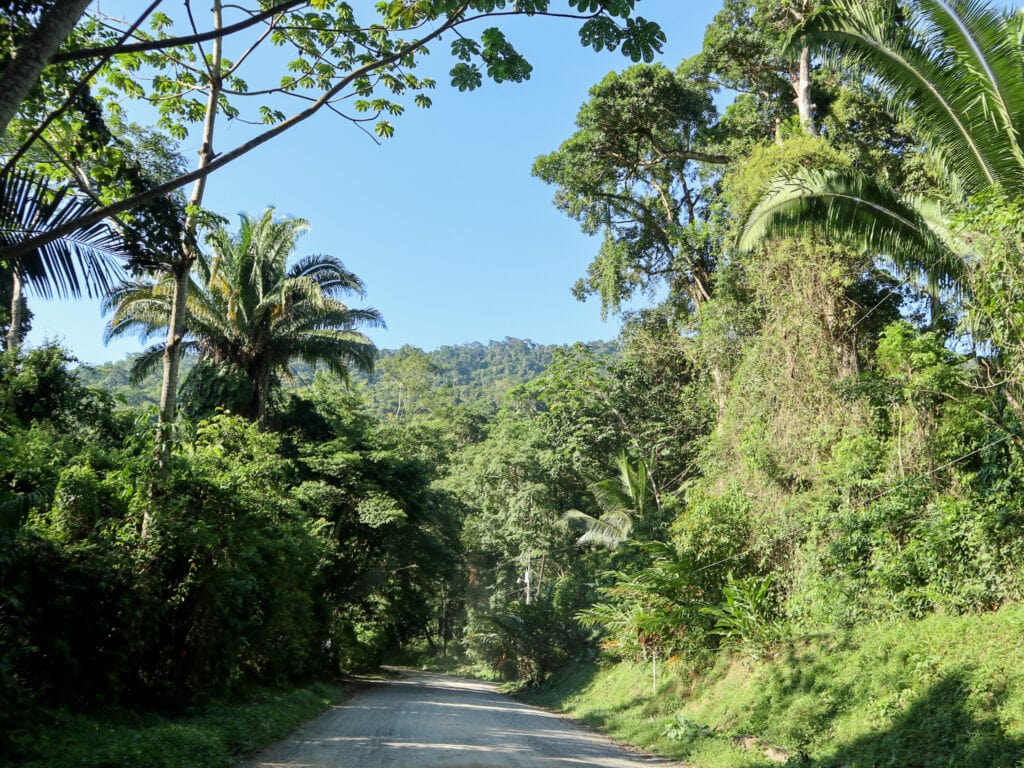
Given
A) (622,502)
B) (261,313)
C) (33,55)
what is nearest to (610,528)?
(622,502)

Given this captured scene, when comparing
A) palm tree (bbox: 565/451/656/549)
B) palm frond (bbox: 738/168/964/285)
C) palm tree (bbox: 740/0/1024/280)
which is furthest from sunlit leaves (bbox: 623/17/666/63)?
palm tree (bbox: 565/451/656/549)

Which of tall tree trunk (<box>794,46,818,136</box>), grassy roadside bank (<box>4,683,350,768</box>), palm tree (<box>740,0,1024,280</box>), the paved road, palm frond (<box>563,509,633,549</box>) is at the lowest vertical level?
the paved road

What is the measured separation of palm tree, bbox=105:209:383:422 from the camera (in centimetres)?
1839

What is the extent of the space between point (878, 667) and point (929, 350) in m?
5.33

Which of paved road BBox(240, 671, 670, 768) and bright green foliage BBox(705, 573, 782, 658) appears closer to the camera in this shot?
paved road BBox(240, 671, 670, 768)

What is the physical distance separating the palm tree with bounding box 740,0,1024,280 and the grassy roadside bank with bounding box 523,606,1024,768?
4.82 meters

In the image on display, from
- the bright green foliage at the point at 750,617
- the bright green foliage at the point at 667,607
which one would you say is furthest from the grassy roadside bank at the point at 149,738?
the bright green foliage at the point at 750,617

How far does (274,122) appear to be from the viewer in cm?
631

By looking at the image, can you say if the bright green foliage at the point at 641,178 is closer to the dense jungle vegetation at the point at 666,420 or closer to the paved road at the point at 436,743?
the dense jungle vegetation at the point at 666,420

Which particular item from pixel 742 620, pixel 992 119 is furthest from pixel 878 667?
pixel 992 119

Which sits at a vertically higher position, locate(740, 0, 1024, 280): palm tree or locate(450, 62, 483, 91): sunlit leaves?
locate(740, 0, 1024, 280): palm tree

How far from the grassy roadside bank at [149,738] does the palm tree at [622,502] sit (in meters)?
13.0

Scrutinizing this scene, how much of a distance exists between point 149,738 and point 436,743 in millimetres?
3835

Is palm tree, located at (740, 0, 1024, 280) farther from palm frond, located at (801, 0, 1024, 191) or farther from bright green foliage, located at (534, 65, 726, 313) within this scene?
bright green foliage, located at (534, 65, 726, 313)
